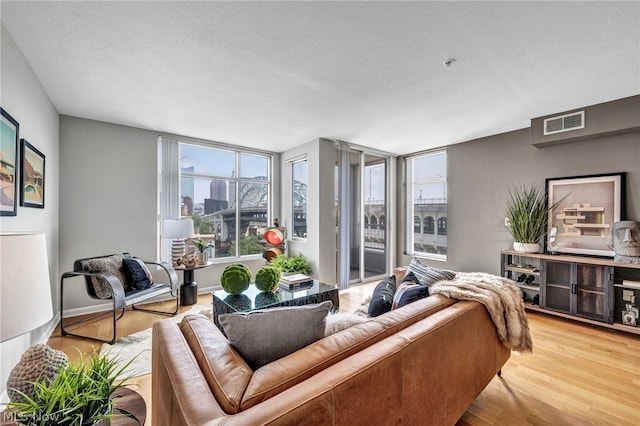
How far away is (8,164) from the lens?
6.05 feet

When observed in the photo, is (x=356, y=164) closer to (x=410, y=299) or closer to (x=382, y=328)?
(x=410, y=299)

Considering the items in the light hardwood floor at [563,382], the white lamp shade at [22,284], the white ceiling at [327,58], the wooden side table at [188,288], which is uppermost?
the white ceiling at [327,58]

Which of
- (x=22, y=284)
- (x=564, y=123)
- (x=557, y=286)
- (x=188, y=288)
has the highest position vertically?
(x=564, y=123)

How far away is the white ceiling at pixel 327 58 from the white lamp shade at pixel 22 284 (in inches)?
59.5

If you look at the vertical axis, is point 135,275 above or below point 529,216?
below

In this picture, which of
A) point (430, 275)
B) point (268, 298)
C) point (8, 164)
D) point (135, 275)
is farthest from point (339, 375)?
point (135, 275)

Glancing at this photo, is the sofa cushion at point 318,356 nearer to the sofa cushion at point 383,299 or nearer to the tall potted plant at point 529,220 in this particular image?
the sofa cushion at point 383,299

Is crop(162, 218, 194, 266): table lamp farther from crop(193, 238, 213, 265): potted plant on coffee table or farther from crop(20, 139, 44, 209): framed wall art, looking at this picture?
crop(20, 139, 44, 209): framed wall art

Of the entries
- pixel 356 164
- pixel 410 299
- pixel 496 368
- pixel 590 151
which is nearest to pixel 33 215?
pixel 410 299

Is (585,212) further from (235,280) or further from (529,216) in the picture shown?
(235,280)

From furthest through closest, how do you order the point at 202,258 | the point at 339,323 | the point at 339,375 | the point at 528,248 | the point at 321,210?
the point at 321,210 < the point at 202,258 < the point at 528,248 < the point at 339,323 < the point at 339,375

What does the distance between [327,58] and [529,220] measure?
3.35 m

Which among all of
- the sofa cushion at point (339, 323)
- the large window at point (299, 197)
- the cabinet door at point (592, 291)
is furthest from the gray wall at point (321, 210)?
the cabinet door at point (592, 291)

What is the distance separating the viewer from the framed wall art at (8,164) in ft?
5.72
